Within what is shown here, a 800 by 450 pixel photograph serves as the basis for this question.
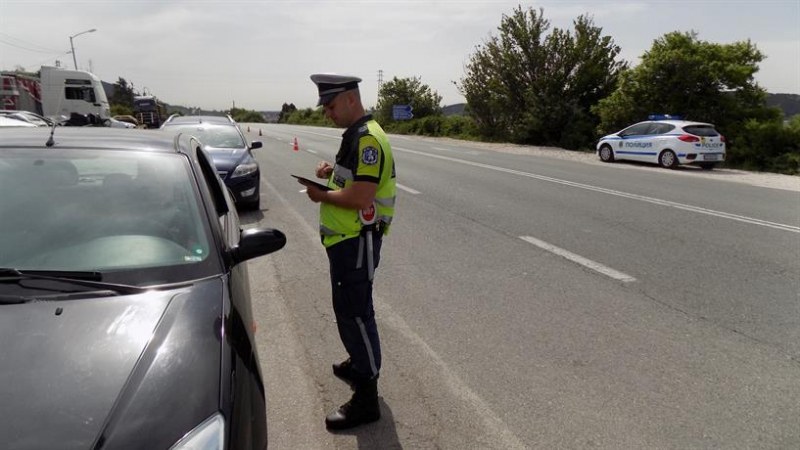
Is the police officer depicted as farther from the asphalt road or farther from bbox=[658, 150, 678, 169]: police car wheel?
bbox=[658, 150, 678, 169]: police car wheel

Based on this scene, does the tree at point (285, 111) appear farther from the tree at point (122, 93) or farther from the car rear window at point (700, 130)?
the car rear window at point (700, 130)

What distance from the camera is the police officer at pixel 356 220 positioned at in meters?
2.97

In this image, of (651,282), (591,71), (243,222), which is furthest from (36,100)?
(651,282)

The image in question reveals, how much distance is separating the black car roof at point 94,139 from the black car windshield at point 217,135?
→ 682 cm

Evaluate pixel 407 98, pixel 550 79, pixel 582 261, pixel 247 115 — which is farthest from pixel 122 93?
pixel 582 261

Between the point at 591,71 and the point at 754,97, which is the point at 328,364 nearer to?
the point at 754,97

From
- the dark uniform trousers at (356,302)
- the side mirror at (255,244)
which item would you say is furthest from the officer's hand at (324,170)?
the side mirror at (255,244)

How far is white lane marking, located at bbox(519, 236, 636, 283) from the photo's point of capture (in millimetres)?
5863

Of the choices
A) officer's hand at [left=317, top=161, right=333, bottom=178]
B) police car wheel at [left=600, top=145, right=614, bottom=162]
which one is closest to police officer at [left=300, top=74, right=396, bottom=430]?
officer's hand at [left=317, top=161, right=333, bottom=178]

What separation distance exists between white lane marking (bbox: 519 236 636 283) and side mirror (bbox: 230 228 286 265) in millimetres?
4063

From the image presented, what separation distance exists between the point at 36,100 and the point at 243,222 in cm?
2339

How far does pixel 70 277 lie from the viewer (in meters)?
2.35

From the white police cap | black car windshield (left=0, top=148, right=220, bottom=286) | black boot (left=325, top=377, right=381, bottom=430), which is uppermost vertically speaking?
the white police cap

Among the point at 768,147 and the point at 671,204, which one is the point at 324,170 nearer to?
the point at 671,204
